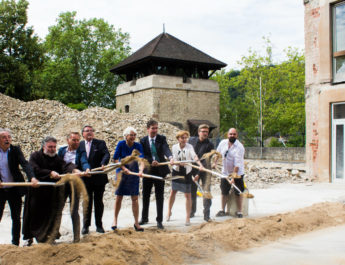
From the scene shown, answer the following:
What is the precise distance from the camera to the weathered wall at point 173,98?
119ft

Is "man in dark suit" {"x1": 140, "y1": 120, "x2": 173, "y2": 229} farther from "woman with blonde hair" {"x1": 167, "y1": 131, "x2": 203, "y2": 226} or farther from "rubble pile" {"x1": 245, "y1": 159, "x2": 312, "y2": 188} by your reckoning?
"rubble pile" {"x1": 245, "y1": 159, "x2": 312, "y2": 188}

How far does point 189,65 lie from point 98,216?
32691 millimetres

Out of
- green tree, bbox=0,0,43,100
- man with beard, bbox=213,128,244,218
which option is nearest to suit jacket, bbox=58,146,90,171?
man with beard, bbox=213,128,244,218

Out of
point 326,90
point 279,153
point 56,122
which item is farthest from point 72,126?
point 279,153

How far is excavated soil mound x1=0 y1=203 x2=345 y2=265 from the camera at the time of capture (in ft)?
15.9

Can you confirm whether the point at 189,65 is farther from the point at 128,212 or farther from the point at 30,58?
the point at 128,212

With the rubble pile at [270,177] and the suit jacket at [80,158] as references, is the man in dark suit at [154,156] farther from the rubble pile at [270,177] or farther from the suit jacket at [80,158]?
the rubble pile at [270,177]

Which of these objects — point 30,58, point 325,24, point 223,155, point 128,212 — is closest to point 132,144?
point 223,155

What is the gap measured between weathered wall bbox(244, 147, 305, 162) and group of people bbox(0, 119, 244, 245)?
26.7 m

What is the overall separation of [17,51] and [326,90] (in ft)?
94.2

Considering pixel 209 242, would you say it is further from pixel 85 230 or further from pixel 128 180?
pixel 85 230

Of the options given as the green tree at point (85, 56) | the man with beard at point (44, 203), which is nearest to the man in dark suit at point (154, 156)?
the man with beard at point (44, 203)

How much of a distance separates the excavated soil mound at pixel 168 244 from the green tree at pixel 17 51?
2947 centimetres

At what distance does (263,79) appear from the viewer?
43844 millimetres
